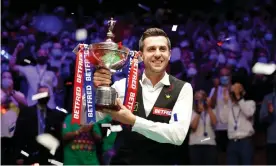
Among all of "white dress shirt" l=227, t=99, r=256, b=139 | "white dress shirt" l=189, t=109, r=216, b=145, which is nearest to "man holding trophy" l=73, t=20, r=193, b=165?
"white dress shirt" l=189, t=109, r=216, b=145

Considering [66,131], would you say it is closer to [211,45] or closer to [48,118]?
[48,118]

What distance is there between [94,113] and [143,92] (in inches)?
15.4

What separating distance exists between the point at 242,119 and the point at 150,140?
369cm

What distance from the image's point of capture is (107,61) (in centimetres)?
265

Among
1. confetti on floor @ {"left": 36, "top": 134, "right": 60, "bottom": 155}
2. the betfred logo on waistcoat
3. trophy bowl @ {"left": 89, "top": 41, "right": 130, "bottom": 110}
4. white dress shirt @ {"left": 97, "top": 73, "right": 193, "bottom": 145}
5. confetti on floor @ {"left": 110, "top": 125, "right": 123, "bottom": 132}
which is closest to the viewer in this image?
trophy bowl @ {"left": 89, "top": 41, "right": 130, "bottom": 110}

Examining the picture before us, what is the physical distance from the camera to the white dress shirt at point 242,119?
6465 mm

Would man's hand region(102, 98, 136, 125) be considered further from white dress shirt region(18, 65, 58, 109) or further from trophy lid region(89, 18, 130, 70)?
white dress shirt region(18, 65, 58, 109)

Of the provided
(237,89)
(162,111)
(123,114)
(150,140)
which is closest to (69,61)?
(237,89)

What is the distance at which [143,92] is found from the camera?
9.75ft

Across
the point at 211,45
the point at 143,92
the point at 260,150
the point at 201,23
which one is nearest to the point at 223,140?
the point at 260,150

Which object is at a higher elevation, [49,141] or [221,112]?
[221,112]

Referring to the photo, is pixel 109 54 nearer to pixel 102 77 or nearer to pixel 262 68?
pixel 102 77

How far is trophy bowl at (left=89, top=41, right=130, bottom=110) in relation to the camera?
255cm

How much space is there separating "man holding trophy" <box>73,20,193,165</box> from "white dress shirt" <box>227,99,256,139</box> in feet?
11.0
